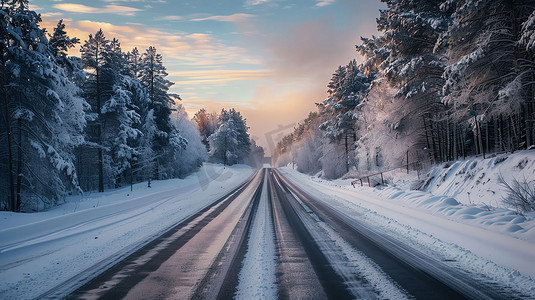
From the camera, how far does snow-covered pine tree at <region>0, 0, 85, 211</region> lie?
45.2 ft

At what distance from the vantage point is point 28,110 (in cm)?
1412

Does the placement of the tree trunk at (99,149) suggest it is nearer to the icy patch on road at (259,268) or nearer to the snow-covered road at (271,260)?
the snow-covered road at (271,260)

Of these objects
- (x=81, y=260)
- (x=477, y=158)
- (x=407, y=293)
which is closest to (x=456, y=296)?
(x=407, y=293)

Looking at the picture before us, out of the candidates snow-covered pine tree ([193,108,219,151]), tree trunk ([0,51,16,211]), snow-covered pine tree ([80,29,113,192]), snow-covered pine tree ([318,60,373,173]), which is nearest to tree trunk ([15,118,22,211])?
tree trunk ([0,51,16,211])

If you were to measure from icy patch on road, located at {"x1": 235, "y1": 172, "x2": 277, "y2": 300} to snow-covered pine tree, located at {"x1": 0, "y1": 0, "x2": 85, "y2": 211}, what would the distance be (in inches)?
534

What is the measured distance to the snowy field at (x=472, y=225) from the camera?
462cm

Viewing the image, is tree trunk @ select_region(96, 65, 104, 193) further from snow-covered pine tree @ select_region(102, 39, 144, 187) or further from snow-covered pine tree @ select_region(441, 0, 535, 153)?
snow-covered pine tree @ select_region(441, 0, 535, 153)

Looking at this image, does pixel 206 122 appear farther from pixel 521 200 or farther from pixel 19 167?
pixel 521 200

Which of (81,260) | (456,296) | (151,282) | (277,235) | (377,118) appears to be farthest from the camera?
(377,118)

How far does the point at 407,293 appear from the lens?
12.4 feet

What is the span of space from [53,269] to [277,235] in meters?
4.87

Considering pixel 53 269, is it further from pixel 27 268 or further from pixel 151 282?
pixel 151 282

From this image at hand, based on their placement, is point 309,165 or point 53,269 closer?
point 53,269

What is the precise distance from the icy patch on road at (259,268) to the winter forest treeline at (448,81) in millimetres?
10296
